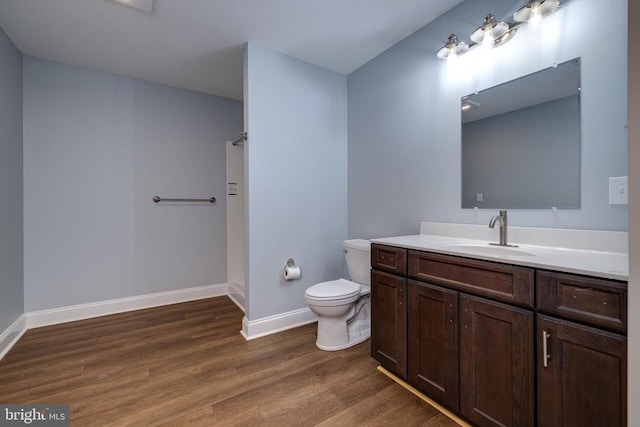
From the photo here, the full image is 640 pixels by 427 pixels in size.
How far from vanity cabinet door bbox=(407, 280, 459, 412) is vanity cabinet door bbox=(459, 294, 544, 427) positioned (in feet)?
0.14

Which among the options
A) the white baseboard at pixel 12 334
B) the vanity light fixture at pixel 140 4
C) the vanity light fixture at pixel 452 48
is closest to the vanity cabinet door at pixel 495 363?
the vanity light fixture at pixel 452 48

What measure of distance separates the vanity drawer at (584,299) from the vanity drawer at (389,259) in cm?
64

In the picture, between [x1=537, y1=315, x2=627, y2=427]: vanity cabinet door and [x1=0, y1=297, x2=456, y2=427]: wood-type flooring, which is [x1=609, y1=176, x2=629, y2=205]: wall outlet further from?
[x1=0, y1=297, x2=456, y2=427]: wood-type flooring

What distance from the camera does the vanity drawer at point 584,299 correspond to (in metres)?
0.87

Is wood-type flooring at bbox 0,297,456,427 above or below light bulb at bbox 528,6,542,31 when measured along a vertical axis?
below

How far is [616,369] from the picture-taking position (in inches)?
34.1

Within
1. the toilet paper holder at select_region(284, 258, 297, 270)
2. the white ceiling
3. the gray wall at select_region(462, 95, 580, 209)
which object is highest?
the white ceiling

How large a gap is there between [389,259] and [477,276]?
1.71 feet

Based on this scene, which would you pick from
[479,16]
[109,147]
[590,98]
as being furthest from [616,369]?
[109,147]

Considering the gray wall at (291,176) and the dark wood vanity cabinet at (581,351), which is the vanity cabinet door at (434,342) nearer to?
the dark wood vanity cabinet at (581,351)

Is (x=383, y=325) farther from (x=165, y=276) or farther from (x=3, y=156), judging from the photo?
(x=3, y=156)

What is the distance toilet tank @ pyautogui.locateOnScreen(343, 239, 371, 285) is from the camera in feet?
7.23

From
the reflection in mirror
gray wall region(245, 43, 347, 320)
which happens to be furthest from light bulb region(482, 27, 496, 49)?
gray wall region(245, 43, 347, 320)

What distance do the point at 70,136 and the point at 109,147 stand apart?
298mm
